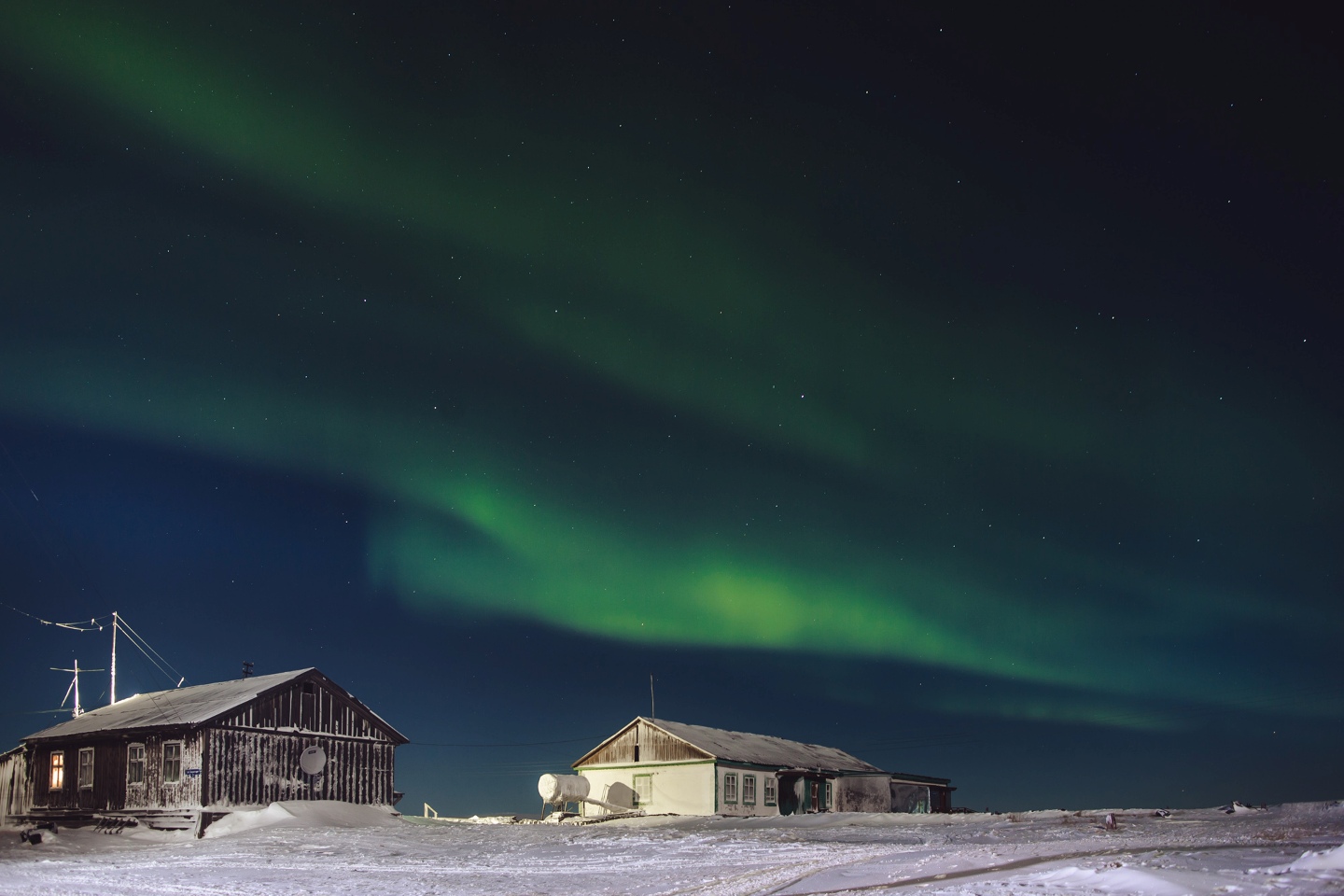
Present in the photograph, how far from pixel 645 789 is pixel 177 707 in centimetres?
2089

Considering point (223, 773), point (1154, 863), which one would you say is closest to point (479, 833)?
point (223, 773)

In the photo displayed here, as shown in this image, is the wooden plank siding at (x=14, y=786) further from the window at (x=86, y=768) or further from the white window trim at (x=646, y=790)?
the white window trim at (x=646, y=790)

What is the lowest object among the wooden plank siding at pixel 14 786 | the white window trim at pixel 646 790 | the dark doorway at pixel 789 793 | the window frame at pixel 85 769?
the dark doorway at pixel 789 793

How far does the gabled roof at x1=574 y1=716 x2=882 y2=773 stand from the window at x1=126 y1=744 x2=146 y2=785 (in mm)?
→ 21164

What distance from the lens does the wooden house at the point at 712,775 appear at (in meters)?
46.1

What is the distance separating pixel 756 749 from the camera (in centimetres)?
5222

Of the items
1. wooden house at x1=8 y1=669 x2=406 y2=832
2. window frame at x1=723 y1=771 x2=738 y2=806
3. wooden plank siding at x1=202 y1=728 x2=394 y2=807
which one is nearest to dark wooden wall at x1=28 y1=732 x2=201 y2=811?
wooden house at x1=8 y1=669 x2=406 y2=832

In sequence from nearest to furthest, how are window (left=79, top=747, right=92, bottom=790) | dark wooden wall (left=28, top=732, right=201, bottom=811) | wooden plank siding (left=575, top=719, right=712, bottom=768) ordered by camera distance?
dark wooden wall (left=28, top=732, right=201, bottom=811), window (left=79, top=747, right=92, bottom=790), wooden plank siding (left=575, top=719, right=712, bottom=768)

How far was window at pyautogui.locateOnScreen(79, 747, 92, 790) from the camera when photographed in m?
36.7

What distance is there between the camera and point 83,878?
19.5 meters

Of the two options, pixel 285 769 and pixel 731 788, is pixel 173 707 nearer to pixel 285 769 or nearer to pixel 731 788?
pixel 285 769

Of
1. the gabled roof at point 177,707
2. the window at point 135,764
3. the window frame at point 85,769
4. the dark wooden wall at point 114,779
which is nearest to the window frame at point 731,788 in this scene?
the gabled roof at point 177,707

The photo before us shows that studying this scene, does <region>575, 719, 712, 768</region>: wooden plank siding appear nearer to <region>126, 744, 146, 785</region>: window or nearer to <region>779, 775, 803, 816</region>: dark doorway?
<region>779, 775, 803, 816</region>: dark doorway

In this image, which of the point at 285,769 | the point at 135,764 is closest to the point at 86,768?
the point at 135,764
